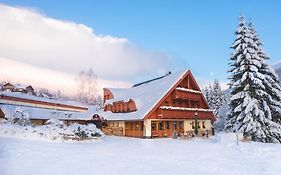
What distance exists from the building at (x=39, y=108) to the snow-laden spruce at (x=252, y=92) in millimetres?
22671

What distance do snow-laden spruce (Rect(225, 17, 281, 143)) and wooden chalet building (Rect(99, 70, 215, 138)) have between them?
8.95 m

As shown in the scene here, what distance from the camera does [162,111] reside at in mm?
36625

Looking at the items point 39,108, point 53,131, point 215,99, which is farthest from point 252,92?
point 39,108

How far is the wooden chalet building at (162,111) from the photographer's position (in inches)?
1421

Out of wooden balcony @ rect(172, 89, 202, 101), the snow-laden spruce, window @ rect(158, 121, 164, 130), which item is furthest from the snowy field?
wooden balcony @ rect(172, 89, 202, 101)

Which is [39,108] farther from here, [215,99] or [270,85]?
[270,85]

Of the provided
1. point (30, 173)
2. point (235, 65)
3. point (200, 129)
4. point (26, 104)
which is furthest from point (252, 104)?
point (26, 104)

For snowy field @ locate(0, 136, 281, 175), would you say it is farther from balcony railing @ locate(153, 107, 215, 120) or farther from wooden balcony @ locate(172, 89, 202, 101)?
wooden balcony @ locate(172, 89, 202, 101)

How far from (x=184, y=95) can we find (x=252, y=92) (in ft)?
38.0

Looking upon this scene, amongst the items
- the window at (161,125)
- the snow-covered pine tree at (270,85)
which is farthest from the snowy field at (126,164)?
the window at (161,125)

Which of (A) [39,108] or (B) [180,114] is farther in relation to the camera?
(A) [39,108]

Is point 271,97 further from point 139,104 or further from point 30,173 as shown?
point 30,173

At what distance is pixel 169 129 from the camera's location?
3828cm

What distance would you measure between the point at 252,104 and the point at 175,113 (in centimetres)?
1229
